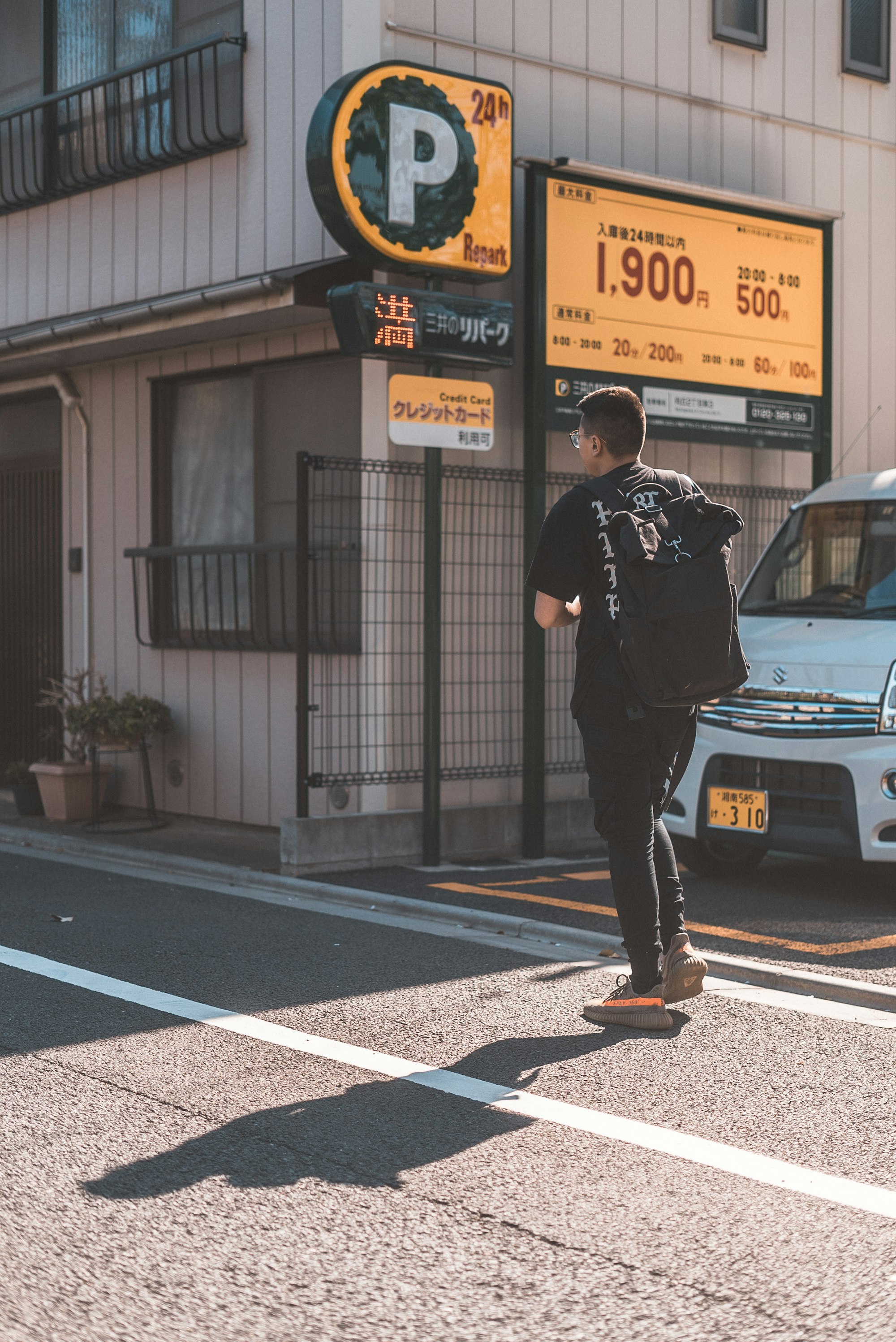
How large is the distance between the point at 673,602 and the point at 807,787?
9.74 feet

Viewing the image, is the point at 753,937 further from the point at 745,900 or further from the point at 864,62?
the point at 864,62

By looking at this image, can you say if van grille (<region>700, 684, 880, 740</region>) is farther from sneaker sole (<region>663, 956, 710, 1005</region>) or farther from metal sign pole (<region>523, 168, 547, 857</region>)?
sneaker sole (<region>663, 956, 710, 1005</region>)

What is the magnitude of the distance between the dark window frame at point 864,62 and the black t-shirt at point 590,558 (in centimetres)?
813

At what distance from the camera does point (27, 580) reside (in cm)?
1266

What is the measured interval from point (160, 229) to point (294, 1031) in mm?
7011

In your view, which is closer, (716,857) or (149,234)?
(716,857)

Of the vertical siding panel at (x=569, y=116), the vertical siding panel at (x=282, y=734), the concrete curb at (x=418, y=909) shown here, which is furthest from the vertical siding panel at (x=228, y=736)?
the vertical siding panel at (x=569, y=116)

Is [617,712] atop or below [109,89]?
below

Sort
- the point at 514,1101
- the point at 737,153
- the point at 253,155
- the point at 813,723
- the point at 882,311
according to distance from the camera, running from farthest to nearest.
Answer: the point at 882,311
the point at 737,153
the point at 253,155
the point at 813,723
the point at 514,1101

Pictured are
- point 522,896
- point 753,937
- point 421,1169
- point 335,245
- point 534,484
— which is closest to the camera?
point 421,1169

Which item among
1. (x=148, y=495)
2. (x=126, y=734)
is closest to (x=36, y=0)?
(x=148, y=495)

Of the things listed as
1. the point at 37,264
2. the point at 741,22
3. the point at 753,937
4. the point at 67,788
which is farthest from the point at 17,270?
the point at 753,937

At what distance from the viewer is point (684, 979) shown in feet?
17.8

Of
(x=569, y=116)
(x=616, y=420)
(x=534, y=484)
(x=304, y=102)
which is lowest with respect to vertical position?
(x=616, y=420)
